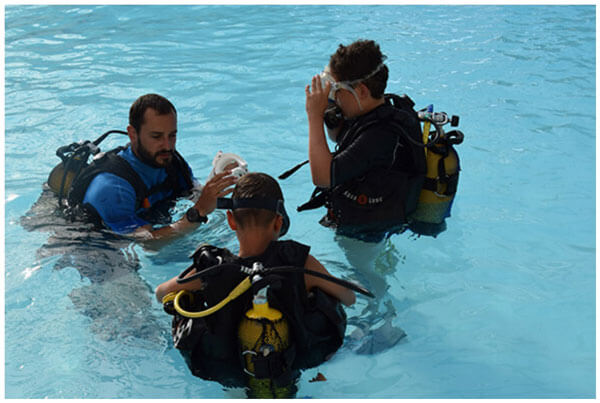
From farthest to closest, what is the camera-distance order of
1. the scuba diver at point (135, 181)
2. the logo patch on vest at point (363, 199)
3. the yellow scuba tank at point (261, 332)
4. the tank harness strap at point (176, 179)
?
the tank harness strap at point (176, 179), the scuba diver at point (135, 181), the logo patch on vest at point (363, 199), the yellow scuba tank at point (261, 332)

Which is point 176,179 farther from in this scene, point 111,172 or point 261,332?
point 261,332

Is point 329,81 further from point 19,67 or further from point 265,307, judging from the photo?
point 19,67

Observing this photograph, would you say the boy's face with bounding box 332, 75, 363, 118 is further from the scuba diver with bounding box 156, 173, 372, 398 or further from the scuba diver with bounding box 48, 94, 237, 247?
the scuba diver with bounding box 156, 173, 372, 398

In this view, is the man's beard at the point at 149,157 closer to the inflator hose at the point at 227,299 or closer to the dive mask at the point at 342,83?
the dive mask at the point at 342,83

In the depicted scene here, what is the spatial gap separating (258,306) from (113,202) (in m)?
1.73

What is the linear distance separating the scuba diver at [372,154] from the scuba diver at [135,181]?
803 millimetres

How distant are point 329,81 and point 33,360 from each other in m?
2.68

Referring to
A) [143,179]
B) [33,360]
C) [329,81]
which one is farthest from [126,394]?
[329,81]

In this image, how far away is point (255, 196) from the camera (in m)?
2.88

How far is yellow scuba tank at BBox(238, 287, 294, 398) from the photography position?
2732 millimetres

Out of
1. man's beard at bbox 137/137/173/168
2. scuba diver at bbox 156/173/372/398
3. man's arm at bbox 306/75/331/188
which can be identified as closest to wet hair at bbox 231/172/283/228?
scuba diver at bbox 156/173/372/398

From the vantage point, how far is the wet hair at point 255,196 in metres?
2.88

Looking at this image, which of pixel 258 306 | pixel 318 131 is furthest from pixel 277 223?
pixel 318 131

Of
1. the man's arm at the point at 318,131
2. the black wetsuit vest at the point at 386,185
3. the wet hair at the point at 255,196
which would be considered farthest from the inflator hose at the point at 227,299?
the black wetsuit vest at the point at 386,185
